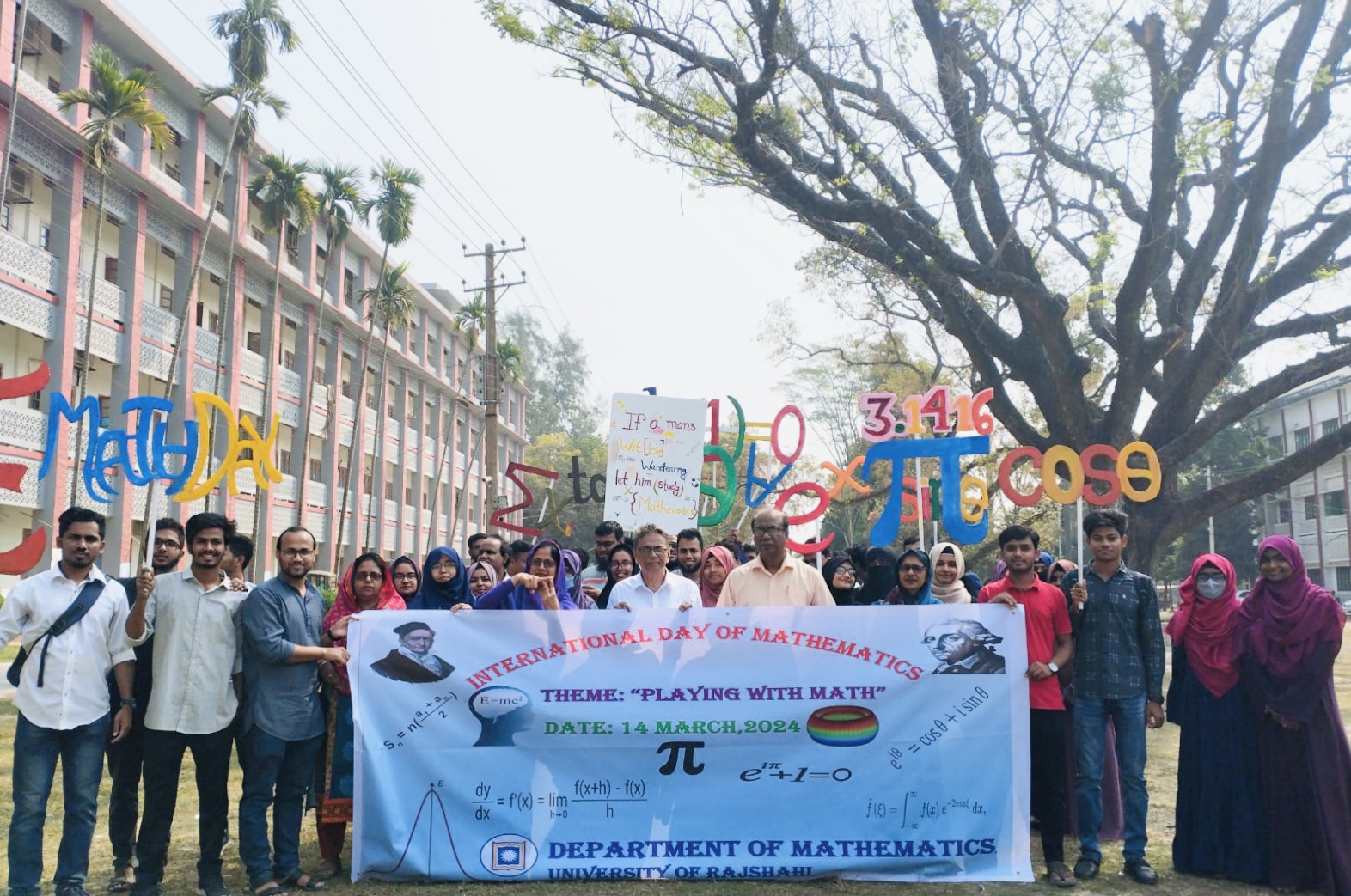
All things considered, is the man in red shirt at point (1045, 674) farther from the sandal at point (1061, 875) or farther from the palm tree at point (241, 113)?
the palm tree at point (241, 113)

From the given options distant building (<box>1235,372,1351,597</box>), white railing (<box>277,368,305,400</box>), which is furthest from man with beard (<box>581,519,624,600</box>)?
distant building (<box>1235,372,1351,597</box>)

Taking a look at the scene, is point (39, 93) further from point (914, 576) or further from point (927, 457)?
point (914, 576)

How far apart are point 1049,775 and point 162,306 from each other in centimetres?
2483

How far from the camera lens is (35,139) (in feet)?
64.7

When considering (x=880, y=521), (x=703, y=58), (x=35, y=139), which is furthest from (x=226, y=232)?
(x=880, y=521)

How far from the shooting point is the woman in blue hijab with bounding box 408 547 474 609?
18.9 ft

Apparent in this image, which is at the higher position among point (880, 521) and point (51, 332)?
point (51, 332)

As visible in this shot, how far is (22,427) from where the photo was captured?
1970cm

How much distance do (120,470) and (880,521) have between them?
64.2 ft

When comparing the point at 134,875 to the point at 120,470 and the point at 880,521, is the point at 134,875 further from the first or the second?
the point at 120,470

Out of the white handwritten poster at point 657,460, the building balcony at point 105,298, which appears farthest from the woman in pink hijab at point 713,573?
the building balcony at point 105,298

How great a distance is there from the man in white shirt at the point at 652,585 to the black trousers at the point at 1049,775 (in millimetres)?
1833

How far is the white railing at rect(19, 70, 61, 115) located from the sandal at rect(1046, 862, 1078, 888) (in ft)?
68.1

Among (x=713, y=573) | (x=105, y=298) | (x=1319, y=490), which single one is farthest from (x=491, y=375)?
(x=1319, y=490)
